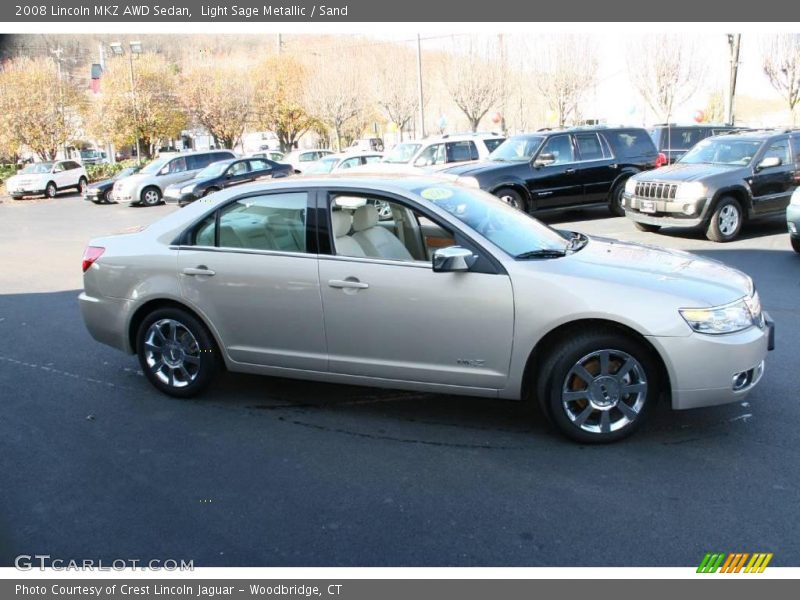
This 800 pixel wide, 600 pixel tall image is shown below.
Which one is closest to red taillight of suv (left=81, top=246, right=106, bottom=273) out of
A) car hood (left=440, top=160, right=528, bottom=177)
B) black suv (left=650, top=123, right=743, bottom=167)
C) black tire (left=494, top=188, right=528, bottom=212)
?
car hood (left=440, top=160, right=528, bottom=177)

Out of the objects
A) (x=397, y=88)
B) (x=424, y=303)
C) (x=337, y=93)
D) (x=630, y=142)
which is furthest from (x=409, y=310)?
(x=397, y=88)

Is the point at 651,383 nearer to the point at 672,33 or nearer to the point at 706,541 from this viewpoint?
the point at 706,541

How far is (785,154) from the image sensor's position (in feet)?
39.1

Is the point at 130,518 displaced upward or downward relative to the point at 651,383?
downward

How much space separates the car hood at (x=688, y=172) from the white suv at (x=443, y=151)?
19.6 feet

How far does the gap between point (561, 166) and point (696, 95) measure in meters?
31.3

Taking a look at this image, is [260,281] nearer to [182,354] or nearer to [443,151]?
[182,354]

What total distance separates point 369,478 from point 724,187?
9.38 meters

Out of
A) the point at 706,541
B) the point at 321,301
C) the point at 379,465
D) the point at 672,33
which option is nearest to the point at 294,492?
the point at 379,465

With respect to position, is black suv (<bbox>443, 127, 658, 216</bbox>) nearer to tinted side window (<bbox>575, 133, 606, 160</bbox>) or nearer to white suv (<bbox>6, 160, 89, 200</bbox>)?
tinted side window (<bbox>575, 133, 606, 160</bbox>)

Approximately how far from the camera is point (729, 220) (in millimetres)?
11445

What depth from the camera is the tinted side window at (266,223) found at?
4.84 metres

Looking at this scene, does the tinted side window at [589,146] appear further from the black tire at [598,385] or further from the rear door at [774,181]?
the black tire at [598,385]

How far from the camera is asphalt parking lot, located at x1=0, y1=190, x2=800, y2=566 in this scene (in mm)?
3320
